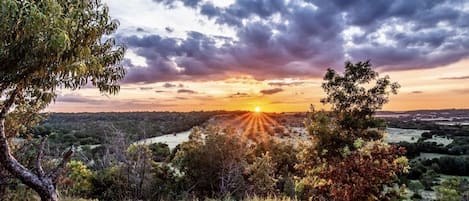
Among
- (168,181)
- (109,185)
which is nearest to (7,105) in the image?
(109,185)

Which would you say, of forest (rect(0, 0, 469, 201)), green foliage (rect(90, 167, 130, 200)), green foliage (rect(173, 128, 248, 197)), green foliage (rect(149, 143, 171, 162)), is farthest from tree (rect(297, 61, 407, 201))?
green foliage (rect(149, 143, 171, 162))

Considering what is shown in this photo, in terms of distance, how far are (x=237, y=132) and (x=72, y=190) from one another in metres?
11.6

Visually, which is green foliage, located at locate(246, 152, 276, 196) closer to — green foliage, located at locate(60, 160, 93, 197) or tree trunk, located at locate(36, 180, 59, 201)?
green foliage, located at locate(60, 160, 93, 197)

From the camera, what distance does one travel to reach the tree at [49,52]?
239 inches

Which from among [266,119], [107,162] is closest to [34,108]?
[107,162]

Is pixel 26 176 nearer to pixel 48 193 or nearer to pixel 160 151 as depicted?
pixel 48 193

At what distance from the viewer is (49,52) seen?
6605 millimetres

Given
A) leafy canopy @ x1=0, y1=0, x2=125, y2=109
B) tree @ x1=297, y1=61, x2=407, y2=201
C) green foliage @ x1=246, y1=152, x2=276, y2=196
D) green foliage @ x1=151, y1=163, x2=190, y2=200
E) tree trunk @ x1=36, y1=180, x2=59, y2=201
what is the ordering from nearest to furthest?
leafy canopy @ x1=0, y1=0, x2=125, y2=109 < tree trunk @ x1=36, y1=180, x2=59, y2=201 < tree @ x1=297, y1=61, x2=407, y2=201 < green foliage @ x1=151, y1=163, x2=190, y2=200 < green foliage @ x1=246, y1=152, x2=276, y2=196

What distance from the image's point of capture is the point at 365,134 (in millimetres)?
14820

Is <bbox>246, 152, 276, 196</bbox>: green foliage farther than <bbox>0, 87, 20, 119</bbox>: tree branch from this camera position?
Yes

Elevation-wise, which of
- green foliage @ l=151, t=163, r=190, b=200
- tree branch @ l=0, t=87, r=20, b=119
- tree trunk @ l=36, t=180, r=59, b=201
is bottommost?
green foliage @ l=151, t=163, r=190, b=200

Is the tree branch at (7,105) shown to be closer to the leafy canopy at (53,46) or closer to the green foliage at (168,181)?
the leafy canopy at (53,46)

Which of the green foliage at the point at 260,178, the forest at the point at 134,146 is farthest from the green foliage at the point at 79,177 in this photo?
the green foliage at the point at 260,178

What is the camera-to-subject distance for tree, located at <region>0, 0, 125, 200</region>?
19.9 ft
